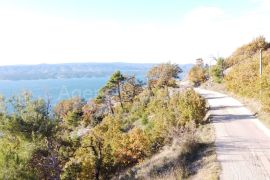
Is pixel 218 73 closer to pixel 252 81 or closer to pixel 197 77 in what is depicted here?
pixel 197 77

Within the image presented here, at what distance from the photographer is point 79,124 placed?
263 ft

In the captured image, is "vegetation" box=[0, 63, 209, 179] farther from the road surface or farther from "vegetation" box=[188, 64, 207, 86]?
"vegetation" box=[188, 64, 207, 86]

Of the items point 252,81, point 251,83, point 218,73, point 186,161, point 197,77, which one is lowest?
point 186,161

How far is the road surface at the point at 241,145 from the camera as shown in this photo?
16.5m

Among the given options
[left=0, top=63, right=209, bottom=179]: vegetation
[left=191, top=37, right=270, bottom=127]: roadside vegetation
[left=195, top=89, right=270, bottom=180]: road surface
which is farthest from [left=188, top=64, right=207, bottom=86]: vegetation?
[left=0, top=63, right=209, bottom=179]: vegetation

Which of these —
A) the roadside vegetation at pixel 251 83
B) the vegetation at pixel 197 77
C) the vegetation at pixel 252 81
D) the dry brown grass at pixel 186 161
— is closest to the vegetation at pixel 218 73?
the roadside vegetation at pixel 251 83

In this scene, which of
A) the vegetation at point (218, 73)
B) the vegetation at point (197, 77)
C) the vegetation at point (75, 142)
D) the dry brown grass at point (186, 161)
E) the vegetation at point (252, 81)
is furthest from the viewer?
the vegetation at point (197, 77)

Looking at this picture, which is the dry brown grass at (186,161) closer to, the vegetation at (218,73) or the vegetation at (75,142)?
the vegetation at (75,142)

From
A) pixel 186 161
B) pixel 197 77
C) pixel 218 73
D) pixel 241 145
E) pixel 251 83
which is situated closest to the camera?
pixel 186 161

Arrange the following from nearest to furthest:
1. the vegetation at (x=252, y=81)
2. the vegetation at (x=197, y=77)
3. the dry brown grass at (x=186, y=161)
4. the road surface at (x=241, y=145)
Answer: the road surface at (x=241, y=145) → the dry brown grass at (x=186, y=161) → the vegetation at (x=252, y=81) → the vegetation at (x=197, y=77)

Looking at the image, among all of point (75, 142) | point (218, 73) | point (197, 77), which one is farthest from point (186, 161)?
point (197, 77)

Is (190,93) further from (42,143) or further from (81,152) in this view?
(42,143)

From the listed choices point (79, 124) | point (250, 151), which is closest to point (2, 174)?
point (250, 151)

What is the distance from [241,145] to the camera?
832 inches
